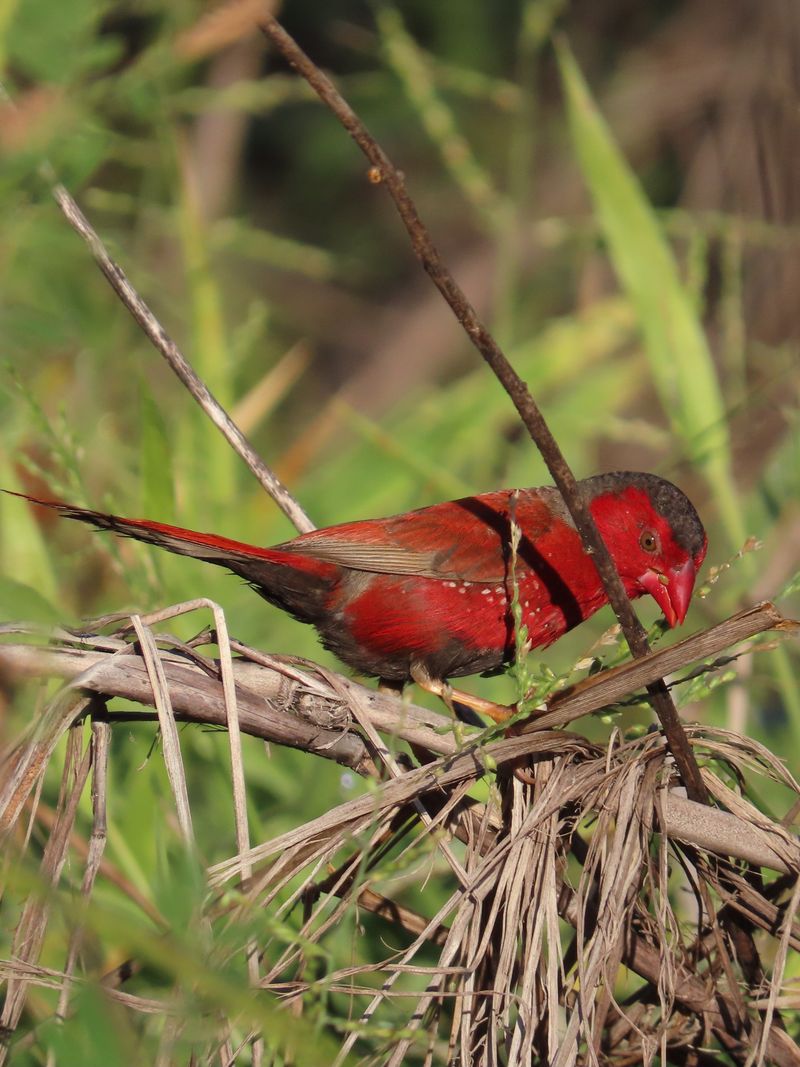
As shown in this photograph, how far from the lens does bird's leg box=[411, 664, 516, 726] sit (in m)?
3.20

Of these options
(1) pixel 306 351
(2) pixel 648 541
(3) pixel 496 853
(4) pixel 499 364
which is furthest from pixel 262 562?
(1) pixel 306 351

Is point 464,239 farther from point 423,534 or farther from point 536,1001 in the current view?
point 536,1001

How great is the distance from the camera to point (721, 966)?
236 cm

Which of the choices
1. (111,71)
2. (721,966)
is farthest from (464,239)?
(721,966)

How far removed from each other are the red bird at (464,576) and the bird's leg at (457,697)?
0.01 m

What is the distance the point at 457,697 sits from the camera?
3322 millimetres

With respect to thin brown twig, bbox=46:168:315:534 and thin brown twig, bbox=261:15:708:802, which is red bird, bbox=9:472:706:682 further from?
thin brown twig, bbox=261:15:708:802

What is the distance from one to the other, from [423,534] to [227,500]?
1440mm

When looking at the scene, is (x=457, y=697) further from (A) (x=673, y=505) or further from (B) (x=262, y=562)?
(A) (x=673, y=505)

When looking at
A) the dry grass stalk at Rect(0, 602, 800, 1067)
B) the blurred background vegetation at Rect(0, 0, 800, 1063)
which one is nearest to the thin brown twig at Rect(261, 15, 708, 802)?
the dry grass stalk at Rect(0, 602, 800, 1067)

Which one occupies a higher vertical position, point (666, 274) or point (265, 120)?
point (265, 120)

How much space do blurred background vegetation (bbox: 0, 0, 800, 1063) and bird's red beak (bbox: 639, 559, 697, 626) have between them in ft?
0.91

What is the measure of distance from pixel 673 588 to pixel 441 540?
0.63m

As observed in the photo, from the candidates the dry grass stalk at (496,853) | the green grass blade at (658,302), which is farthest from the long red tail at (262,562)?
the green grass blade at (658,302)
